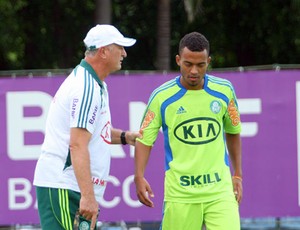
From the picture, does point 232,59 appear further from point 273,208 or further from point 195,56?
point 195,56

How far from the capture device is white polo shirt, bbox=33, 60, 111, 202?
543cm

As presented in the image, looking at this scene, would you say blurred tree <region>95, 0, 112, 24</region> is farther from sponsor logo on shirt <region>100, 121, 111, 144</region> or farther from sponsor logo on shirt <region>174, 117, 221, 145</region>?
sponsor logo on shirt <region>100, 121, 111, 144</region>

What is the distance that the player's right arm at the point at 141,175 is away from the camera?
20.7 feet

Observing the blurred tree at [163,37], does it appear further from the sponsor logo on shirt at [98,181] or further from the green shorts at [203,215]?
the sponsor logo on shirt at [98,181]

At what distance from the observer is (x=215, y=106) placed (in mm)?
6262

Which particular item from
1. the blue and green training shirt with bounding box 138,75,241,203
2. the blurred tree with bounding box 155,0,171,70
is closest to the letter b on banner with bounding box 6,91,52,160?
the blue and green training shirt with bounding box 138,75,241,203

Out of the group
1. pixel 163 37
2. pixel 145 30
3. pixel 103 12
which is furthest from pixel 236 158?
pixel 145 30

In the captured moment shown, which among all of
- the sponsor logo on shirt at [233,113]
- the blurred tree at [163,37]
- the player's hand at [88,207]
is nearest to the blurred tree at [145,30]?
the blurred tree at [163,37]

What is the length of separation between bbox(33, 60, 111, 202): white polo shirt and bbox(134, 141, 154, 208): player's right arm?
65 centimetres

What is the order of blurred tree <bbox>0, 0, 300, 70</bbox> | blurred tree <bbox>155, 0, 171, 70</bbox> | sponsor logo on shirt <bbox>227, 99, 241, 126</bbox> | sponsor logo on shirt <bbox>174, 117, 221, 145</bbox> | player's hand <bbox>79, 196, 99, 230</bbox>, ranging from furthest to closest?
blurred tree <bbox>0, 0, 300, 70</bbox>
blurred tree <bbox>155, 0, 171, 70</bbox>
sponsor logo on shirt <bbox>227, 99, 241, 126</bbox>
sponsor logo on shirt <bbox>174, 117, 221, 145</bbox>
player's hand <bbox>79, 196, 99, 230</bbox>

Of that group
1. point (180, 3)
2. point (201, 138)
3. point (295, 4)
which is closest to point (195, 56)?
point (201, 138)

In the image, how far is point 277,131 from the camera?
989 centimetres

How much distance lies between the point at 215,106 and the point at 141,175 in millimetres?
707

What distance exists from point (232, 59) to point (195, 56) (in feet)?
43.5
